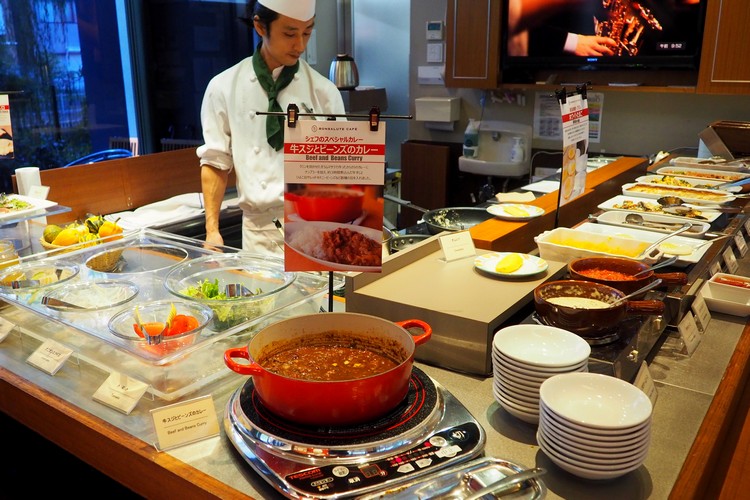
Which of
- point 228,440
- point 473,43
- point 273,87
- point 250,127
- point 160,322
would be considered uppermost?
point 473,43

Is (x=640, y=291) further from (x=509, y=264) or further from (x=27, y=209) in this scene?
(x=27, y=209)

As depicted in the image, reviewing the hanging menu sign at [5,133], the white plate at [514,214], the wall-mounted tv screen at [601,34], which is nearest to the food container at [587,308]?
the white plate at [514,214]

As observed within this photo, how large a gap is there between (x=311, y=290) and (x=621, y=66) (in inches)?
169

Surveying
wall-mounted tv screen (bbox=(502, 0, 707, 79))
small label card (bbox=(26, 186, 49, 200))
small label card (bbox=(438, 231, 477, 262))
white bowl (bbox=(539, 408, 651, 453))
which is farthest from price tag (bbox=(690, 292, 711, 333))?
wall-mounted tv screen (bbox=(502, 0, 707, 79))

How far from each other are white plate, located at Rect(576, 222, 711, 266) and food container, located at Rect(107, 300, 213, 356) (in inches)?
48.0

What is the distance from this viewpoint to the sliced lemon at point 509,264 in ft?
5.32

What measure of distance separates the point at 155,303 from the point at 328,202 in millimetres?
508

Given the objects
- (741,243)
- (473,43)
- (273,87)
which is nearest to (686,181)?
(741,243)

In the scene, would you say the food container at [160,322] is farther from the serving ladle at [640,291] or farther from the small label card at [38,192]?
the small label card at [38,192]

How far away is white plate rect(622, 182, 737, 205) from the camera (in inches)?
101

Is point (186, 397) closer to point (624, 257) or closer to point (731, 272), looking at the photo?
point (624, 257)

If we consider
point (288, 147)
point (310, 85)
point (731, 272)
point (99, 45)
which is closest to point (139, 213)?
point (310, 85)

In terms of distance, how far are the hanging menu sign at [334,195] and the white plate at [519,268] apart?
44cm

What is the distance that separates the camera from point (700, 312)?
1.73 meters
